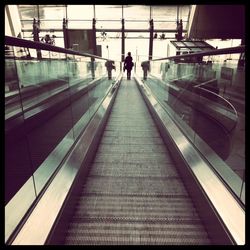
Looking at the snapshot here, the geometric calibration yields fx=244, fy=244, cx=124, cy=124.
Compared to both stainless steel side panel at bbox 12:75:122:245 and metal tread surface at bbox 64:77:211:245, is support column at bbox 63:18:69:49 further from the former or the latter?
stainless steel side panel at bbox 12:75:122:245

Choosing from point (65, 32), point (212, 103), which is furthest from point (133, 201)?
point (65, 32)

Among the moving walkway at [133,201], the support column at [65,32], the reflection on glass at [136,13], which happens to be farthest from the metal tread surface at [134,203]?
the reflection on glass at [136,13]

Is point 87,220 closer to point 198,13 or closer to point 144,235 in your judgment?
point 144,235

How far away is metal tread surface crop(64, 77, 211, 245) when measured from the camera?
201cm

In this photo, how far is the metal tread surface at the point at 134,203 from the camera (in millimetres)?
2012

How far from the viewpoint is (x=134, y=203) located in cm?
246

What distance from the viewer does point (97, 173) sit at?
304cm

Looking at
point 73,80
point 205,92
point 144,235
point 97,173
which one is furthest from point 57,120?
point 144,235

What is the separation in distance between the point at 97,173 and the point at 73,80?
80.2 inches

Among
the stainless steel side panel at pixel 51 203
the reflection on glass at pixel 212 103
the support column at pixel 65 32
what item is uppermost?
the support column at pixel 65 32

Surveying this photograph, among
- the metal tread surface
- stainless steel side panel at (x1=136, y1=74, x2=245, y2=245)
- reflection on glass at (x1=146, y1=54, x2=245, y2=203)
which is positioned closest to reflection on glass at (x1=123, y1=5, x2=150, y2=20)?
reflection on glass at (x1=146, y1=54, x2=245, y2=203)

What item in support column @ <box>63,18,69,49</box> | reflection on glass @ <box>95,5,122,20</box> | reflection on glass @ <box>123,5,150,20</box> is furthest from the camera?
reflection on glass @ <box>95,5,122,20</box>

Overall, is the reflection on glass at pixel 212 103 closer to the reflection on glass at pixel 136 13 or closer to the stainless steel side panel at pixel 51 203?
the stainless steel side panel at pixel 51 203
